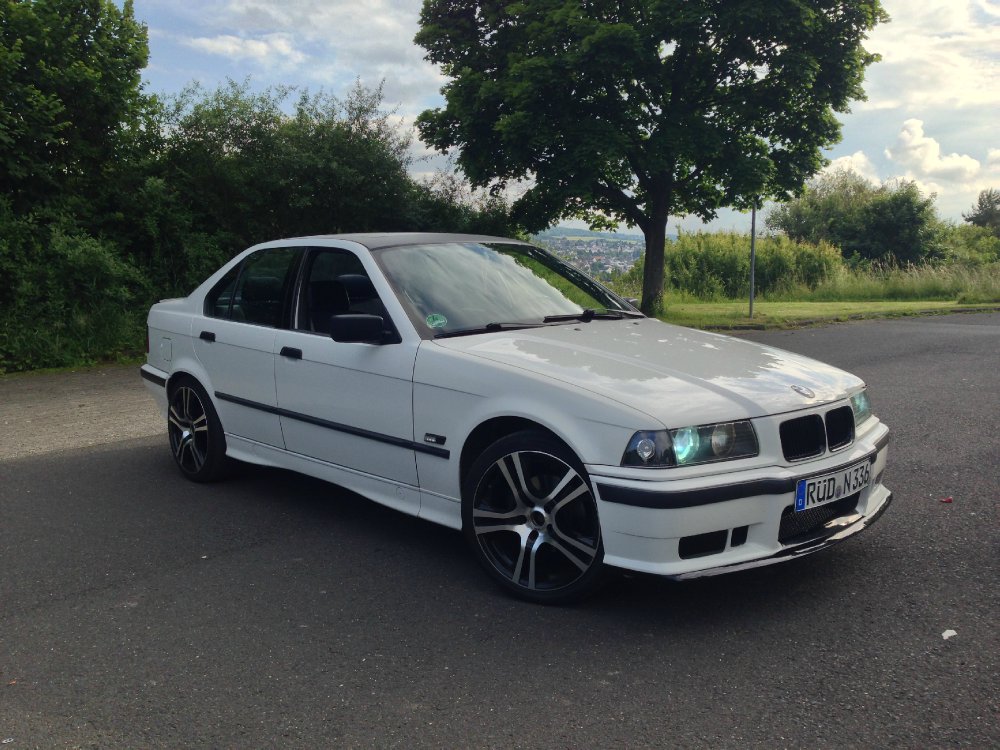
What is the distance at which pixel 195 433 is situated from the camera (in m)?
Answer: 6.00

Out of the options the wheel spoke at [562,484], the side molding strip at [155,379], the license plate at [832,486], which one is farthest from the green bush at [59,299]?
the license plate at [832,486]

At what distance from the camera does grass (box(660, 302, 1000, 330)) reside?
18.1m

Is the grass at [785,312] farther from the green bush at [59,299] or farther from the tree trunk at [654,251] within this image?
the green bush at [59,299]

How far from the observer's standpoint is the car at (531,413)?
356 centimetres

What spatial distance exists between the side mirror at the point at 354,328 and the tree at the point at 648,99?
1508cm

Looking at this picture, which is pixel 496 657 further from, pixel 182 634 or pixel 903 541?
pixel 903 541

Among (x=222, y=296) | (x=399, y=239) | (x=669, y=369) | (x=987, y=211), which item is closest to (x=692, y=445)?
(x=669, y=369)

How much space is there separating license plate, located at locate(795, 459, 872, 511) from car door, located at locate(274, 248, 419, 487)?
1.80 metres

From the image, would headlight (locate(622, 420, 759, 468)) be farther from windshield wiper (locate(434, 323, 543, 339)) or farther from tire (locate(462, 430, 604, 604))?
windshield wiper (locate(434, 323, 543, 339))

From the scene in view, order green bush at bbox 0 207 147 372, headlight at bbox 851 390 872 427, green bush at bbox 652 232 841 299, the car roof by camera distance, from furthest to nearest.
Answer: green bush at bbox 652 232 841 299
green bush at bbox 0 207 147 372
the car roof
headlight at bbox 851 390 872 427

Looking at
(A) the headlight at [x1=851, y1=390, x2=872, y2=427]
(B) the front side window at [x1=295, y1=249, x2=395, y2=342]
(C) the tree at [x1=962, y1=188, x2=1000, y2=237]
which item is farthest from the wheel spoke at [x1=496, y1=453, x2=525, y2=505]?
(C) the tree at [x1=962, y1=188, x2=1000, y2=237]

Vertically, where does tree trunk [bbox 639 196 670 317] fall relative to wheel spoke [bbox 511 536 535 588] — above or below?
above

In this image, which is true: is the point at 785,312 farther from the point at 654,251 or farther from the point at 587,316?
the point at 587,316

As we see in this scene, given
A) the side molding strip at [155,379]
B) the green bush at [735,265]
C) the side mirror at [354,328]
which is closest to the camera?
the side mirror at [354,328]
